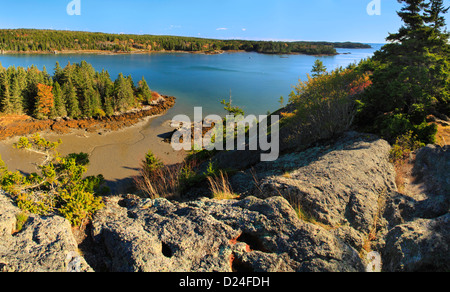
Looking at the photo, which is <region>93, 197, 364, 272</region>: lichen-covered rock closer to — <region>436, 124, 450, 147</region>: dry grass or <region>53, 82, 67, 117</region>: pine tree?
<region>436, 124, 450, 147</region>: dry grass

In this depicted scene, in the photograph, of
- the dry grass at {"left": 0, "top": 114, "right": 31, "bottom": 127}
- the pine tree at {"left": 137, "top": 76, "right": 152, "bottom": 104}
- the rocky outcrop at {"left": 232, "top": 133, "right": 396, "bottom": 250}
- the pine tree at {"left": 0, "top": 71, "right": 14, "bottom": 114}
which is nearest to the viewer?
the rocky outcrop at {"left": 232, "top": 133, "right": 396, "bottom": 250}

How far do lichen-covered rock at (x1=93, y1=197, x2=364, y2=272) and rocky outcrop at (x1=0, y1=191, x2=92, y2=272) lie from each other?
554 millimetres

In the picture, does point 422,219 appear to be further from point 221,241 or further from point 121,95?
point 121,95

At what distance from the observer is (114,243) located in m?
4.38

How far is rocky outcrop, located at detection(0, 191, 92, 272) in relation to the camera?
3666 mm

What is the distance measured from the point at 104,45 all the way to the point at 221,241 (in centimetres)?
17511

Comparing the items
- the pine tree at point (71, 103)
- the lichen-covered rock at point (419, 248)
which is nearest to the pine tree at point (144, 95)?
the pine tree at point (71, 103)

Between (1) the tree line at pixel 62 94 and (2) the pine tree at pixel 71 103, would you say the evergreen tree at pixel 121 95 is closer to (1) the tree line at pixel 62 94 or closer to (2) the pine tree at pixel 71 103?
(1) the tree line at pixel 62 94

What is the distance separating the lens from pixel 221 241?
4.51 meters

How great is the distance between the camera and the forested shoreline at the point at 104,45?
124250 mm

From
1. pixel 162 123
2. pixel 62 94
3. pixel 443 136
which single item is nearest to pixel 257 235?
pixel 443 136

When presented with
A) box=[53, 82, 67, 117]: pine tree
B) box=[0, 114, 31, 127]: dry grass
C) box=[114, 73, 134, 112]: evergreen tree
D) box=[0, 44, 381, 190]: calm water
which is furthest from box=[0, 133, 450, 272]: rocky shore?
box=[114, 73, 134, 112]: evergreen tree
